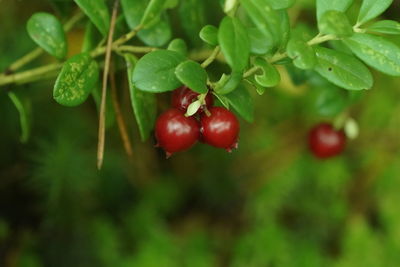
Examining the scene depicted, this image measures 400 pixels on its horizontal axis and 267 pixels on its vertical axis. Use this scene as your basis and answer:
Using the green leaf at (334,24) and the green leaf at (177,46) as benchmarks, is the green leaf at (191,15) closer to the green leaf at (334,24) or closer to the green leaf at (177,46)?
the green leaf at (177,46)

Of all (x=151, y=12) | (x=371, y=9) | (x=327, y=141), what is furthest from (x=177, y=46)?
(x=327, y=141)

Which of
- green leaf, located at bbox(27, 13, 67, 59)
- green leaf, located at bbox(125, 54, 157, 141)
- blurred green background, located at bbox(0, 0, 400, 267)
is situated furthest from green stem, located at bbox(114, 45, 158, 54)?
blurred green background, located at bbox(0, 0, 400, 267)

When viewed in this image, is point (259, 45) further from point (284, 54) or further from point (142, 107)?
point (142, 107)

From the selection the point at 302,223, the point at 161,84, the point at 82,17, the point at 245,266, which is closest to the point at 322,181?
the point at 302,223

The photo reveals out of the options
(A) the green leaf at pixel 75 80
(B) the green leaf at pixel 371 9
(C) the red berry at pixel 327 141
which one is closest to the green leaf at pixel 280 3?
(B) the green leaf at pixel 371 9

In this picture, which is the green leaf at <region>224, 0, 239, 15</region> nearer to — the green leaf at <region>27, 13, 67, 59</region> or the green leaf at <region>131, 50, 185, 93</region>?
the green leaf at <region>131, 50, 185, 93</region>
